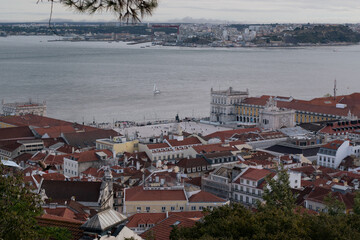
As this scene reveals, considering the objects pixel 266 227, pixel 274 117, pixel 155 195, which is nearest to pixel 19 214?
pixel 266 227

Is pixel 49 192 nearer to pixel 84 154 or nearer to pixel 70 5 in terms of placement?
pixel 84 154

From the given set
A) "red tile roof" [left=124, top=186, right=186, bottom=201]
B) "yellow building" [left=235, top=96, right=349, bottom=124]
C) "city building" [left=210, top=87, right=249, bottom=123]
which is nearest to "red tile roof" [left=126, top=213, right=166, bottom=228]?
"red tile roof" [left=124, top=186, right=186, bottom=201]

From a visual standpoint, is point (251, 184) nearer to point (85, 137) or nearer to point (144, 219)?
point (144, 219)

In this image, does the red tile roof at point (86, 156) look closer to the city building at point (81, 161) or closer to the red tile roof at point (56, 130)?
the city building at point (81, 161)

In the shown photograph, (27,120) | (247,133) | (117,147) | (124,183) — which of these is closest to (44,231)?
(124,183)

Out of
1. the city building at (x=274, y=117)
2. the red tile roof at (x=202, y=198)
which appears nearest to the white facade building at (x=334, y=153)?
the red tile roof at (x=202, y=198)
